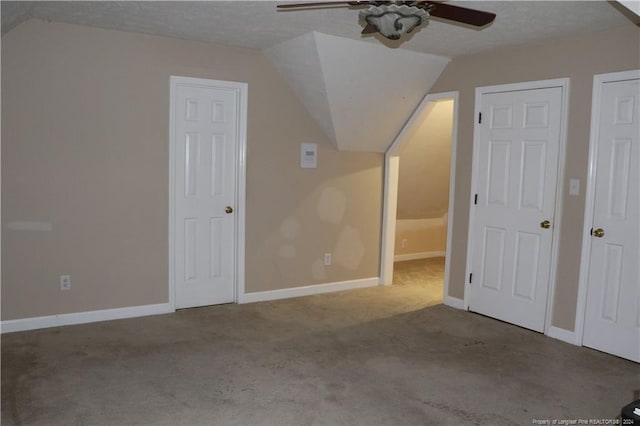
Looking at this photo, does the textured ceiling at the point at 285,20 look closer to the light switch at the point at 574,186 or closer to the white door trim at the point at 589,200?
the white door trim at the point at 589,200

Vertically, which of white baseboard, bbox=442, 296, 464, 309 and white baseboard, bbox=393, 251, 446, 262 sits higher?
white baseboard, bbox=393, 251, 446, 262

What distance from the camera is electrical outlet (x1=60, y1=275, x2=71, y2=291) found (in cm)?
404

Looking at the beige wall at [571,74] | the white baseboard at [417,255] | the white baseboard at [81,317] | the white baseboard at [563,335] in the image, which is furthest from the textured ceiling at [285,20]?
the white baseboard at [417,255]

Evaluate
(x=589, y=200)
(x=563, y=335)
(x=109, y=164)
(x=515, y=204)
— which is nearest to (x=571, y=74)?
(x=589, y=200)

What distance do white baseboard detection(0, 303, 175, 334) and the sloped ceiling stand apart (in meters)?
Answer: 2.27

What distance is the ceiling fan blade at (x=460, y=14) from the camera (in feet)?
8.36

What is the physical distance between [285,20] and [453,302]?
9.68 ft

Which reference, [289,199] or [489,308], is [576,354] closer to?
[489,308]

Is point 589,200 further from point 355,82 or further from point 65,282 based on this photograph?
point 65,282

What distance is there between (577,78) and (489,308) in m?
2.04

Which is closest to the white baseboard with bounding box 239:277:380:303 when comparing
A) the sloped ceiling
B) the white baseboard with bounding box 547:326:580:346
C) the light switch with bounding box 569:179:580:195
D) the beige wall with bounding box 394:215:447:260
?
the sloped ceiling

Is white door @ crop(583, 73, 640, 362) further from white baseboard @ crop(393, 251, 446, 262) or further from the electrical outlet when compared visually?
the electrical outlet

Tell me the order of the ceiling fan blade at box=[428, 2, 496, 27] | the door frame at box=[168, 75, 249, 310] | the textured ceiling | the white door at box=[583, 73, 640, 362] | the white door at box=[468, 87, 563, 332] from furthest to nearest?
the door frame at box=[168, 75, 249, 310] → the white door at box=[468, 87, 563, 332] → the white door at box=[583, 73, 640, 362] → the textured ceiling → the ceiling fan blade at box=[428, 2, 496, 27]

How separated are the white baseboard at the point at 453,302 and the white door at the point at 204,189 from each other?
2.03 m
